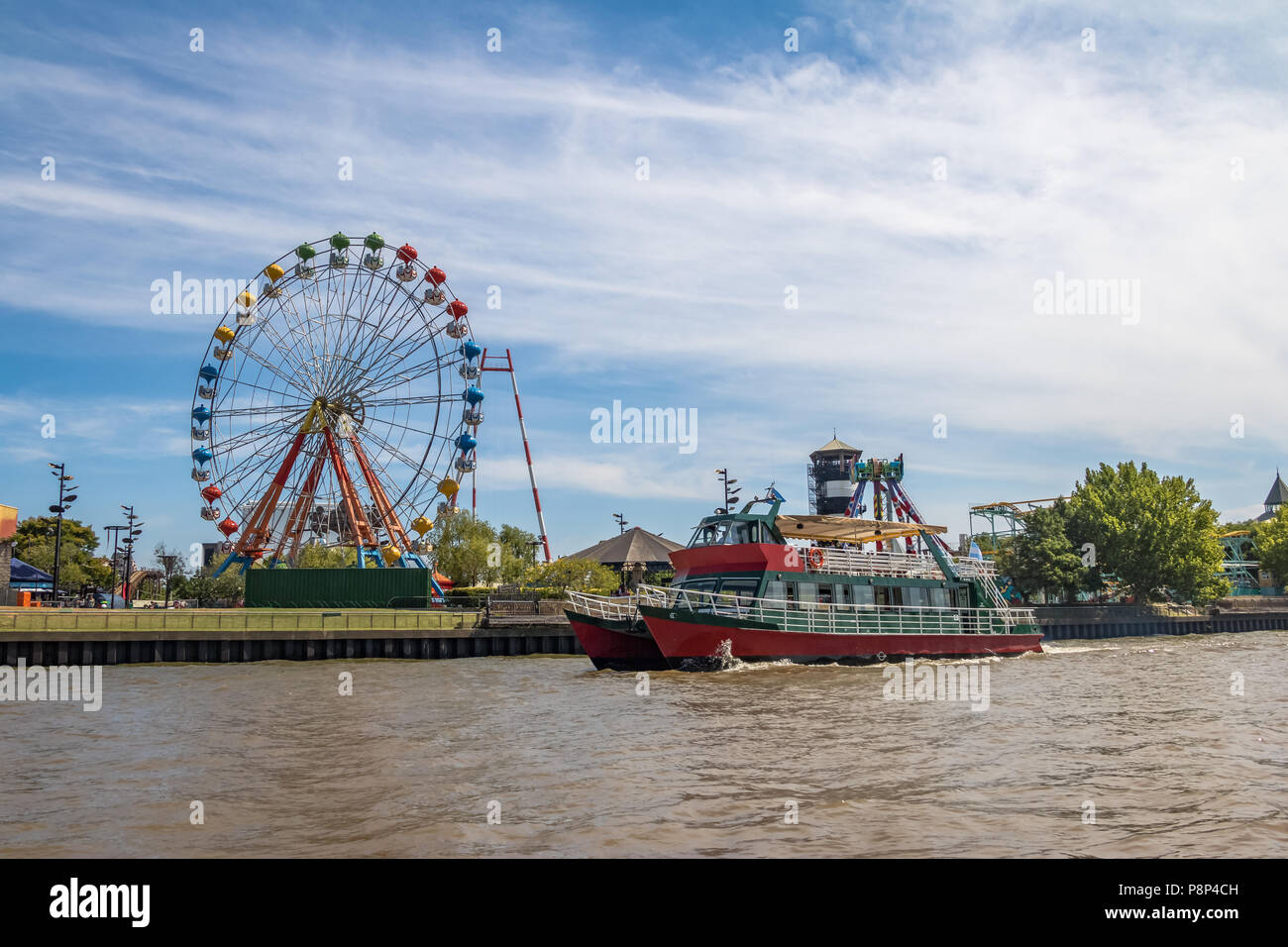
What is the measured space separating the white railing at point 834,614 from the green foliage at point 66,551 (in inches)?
2462

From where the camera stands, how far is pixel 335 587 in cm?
5047

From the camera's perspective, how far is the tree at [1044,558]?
226 feet

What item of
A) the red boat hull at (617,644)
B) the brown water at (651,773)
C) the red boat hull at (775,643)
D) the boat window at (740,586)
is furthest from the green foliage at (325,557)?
the brown water at (651,773)

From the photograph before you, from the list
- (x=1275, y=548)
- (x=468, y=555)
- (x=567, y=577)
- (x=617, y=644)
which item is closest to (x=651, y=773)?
(x=617, y=644)

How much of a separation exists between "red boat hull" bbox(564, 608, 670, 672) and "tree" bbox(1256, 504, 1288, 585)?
80.0 meters

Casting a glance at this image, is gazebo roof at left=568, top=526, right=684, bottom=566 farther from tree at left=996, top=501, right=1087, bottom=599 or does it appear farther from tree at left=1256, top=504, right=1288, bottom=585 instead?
tree at left=1256, top=504, right=1288, bottom=585

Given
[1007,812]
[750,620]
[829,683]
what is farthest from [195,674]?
[1007,812]

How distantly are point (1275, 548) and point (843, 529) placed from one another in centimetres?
7208

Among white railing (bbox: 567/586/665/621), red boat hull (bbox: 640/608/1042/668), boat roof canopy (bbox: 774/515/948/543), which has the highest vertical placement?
boat roof canopy (bbox: 774/515/948/543)

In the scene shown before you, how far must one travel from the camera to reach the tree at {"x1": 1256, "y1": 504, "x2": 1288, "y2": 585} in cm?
8750

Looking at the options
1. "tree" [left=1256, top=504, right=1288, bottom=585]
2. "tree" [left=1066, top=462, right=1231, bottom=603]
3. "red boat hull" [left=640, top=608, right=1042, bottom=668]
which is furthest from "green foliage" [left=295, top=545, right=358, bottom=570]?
"tree" [left=1256, top=504, right=1288, bottom=585]

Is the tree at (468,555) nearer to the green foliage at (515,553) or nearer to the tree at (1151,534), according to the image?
the green foliage at (515,553)
